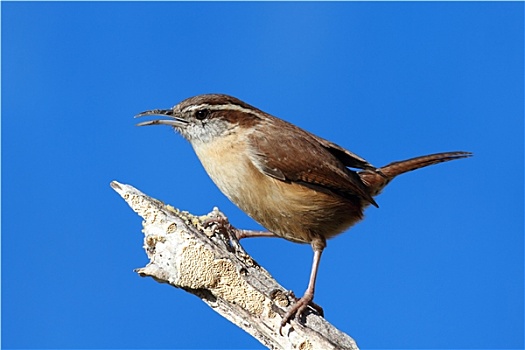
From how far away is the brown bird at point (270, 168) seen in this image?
4617 millimetres

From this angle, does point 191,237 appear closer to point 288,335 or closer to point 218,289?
point 218,289

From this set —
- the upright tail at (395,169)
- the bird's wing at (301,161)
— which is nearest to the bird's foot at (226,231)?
the bird's wing at (301,161)

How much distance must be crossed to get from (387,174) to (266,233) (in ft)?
3.59

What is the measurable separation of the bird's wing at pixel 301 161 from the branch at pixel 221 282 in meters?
0.81

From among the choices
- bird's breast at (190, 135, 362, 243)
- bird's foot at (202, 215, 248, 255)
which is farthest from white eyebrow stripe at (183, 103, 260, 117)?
bird's foot at (202, 215, 248, 255)

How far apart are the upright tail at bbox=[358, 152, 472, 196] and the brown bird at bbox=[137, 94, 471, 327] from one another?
0.36 meters

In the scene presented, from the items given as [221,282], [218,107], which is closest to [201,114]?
[218,107]

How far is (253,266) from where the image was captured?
14.2 ft

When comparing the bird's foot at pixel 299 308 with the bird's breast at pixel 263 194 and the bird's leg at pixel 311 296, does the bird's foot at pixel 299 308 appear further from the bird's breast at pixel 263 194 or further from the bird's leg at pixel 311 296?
the bird's breast at pixel 263 194

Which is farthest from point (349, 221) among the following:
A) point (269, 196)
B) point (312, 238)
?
point (269, 196)

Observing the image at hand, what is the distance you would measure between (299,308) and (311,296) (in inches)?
9.3

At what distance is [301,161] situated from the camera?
15.5 ft

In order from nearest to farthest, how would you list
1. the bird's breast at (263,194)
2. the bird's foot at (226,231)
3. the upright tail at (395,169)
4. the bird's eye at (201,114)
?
the bird's foot at (226,231) < the bird's breast at (263,194) < the bird's eye at (201,114) < the upright tail at (395,169)

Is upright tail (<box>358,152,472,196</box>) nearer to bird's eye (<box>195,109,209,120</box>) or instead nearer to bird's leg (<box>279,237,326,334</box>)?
bird's leg (<box>279,237,326,334</box>)
